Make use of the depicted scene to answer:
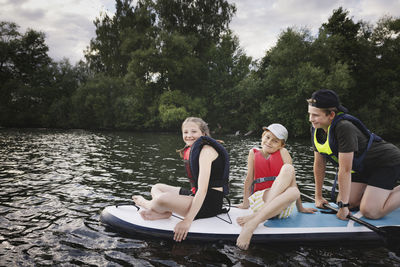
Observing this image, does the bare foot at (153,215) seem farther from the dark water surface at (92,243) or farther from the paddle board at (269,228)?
the dark water surface at (92,243)

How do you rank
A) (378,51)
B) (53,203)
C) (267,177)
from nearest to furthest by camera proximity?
(267,177) < (53,203) < (378,51)

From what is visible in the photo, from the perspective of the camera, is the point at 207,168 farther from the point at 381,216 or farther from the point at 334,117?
the point at 381,216

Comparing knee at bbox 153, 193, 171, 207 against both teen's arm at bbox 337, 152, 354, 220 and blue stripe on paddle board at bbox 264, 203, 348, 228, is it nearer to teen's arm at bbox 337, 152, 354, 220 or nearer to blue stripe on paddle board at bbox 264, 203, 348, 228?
blue stripe on paddle board at bbox 264, 203, 348, 228

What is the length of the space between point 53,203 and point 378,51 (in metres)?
33.8

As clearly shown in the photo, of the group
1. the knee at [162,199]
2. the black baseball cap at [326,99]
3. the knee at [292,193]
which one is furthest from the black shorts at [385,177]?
the knee at [162,199]

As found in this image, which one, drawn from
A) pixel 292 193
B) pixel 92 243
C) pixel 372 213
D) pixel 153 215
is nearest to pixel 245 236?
pixel 292 193

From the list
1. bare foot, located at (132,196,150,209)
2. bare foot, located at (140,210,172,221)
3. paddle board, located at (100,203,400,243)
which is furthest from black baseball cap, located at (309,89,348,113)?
bare foot, located at (132,196,150,209)

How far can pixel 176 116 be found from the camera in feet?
93.7

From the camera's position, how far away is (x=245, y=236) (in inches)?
123

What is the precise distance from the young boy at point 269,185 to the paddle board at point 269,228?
0.14m

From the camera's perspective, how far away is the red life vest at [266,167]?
3535 millimetres

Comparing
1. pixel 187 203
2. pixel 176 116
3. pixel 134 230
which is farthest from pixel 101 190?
pixel 176 116

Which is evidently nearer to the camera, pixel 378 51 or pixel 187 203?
pixel 187 203

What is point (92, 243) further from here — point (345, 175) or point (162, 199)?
point (345, 175)
